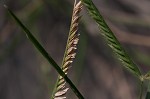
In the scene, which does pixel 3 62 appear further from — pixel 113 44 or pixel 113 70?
pixel 113 44

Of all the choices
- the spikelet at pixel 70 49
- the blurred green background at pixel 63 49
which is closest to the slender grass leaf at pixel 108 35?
the spikelet at pixel 70 49

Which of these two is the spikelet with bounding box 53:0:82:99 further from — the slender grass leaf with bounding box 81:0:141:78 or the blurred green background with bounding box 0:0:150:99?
the blurred green background with bounding box 0:0:150:99

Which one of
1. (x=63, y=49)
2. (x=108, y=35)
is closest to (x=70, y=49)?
(x=108, y=35)

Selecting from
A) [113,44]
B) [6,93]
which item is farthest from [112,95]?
[113,44]

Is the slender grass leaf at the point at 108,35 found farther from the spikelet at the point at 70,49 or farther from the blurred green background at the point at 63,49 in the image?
the blurred green background at the point at 63,49

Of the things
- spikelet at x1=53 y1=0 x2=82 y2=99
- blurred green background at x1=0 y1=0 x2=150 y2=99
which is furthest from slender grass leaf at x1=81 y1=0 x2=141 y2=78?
blurred green background at x1=0 y1=0 x2=150 y2=99
